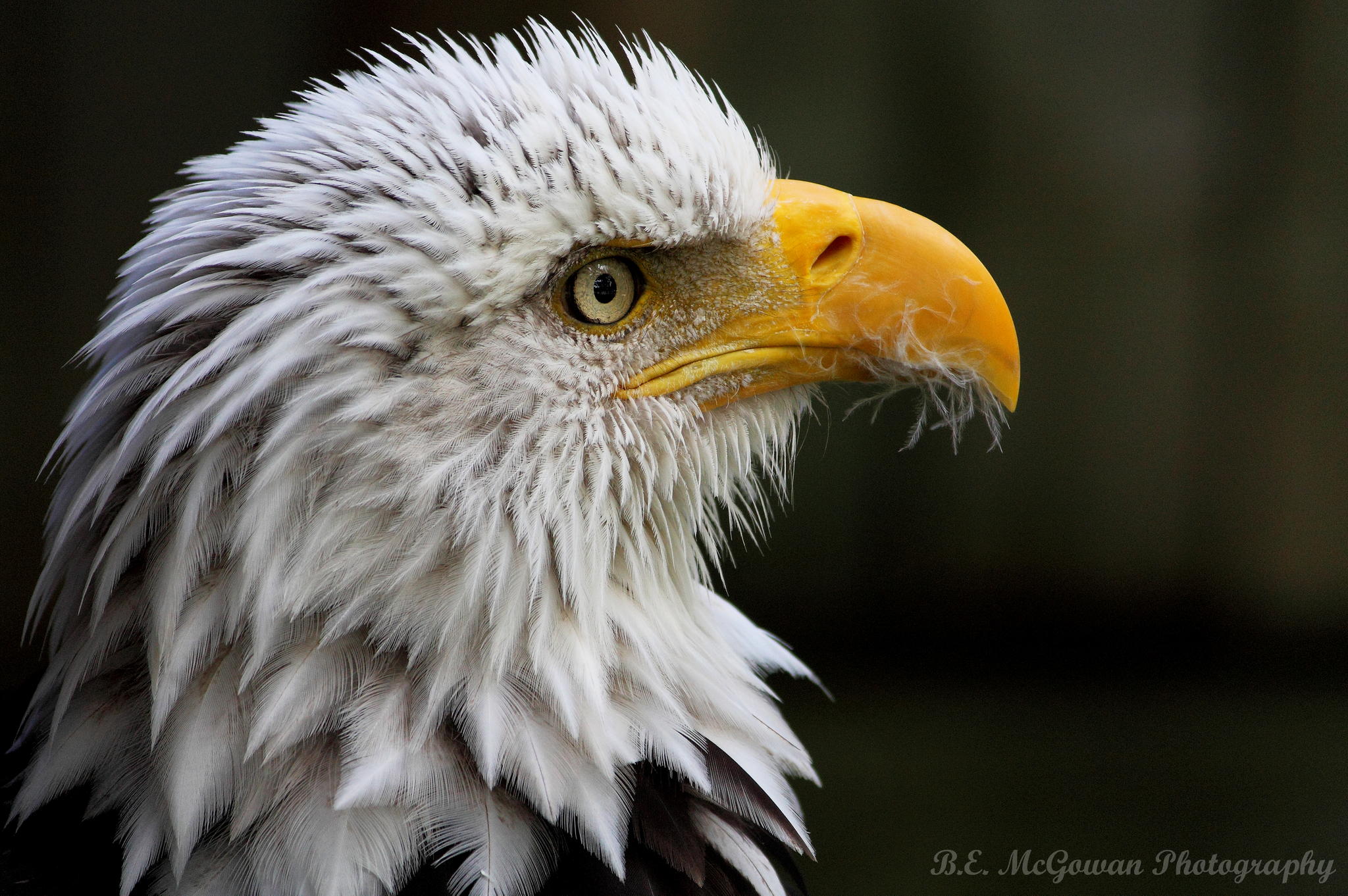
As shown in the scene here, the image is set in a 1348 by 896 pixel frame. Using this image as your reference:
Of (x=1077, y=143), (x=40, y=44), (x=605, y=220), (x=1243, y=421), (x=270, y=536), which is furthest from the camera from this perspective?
(x=1243, y=421)

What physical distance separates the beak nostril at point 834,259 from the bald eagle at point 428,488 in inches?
0.4

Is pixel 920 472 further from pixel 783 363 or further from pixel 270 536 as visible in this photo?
pixel 270 536

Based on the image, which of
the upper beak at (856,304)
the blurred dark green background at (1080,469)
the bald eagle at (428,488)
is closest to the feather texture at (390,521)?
the bald eagle at (428,488)

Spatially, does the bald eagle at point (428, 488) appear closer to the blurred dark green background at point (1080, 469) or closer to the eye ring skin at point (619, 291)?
the eye ring skin at point (619, 291)

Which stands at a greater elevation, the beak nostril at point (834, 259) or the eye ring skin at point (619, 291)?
the beak nostril at point (834, 259)

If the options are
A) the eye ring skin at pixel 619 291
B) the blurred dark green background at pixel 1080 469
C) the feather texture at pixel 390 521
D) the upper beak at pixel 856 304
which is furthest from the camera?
the blurred dark green background at pixel 1080 469

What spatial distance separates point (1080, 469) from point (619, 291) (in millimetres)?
4176

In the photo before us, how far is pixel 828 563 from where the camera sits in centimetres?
498

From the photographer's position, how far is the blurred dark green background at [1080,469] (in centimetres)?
434

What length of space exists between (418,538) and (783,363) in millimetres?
663

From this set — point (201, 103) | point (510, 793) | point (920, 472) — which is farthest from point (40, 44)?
point (920, 472)

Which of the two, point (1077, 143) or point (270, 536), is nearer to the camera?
point (270, 536)

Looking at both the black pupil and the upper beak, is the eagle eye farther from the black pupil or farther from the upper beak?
the upper beak

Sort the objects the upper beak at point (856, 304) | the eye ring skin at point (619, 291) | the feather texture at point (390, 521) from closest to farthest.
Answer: the feather texture at point (390, 521), the eye ring skin at point (619, 291), the upper beak at point (856, 304)
